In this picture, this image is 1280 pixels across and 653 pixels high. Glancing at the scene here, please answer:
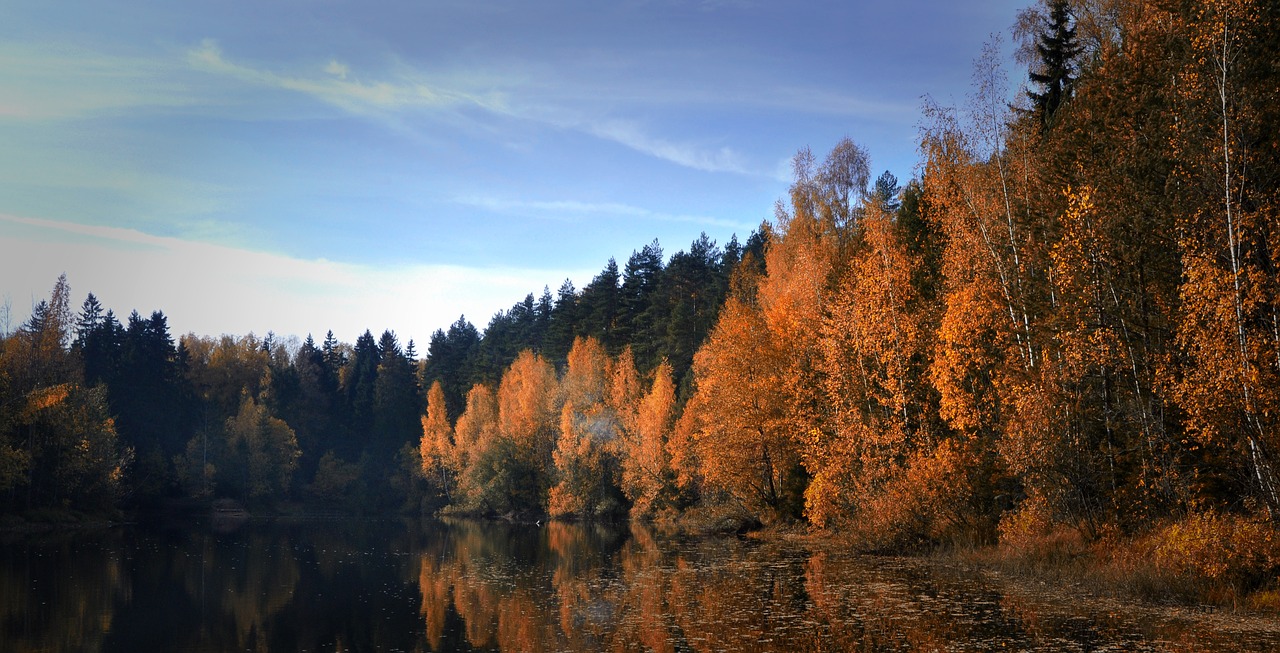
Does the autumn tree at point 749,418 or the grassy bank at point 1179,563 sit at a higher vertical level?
the autumn tree at point 749,418

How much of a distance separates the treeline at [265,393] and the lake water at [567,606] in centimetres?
2483

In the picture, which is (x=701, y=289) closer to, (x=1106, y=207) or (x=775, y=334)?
(x=775, y=334)

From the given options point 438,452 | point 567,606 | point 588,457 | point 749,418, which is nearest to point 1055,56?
point 749,418

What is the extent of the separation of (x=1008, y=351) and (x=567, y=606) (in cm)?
1581

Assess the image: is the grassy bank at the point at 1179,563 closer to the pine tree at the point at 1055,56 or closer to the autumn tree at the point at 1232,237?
the autumn tree at the point at 1232,237

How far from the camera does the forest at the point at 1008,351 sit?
19031 millimetres

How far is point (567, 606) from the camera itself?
23.0m

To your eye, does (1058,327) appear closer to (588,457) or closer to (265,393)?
(588,457)

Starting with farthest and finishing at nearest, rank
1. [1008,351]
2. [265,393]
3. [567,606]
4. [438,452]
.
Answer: [265,393] < [438,452] < [1008,351] < [567,606]

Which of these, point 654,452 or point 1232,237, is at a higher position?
point 1232,237

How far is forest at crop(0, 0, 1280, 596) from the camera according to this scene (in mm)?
19031

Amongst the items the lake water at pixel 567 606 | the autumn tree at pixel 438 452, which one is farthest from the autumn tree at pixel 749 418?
the autumn tree at pixel 438 452

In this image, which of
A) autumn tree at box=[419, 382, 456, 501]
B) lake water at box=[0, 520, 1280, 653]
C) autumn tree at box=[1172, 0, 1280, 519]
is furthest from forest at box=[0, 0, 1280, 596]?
autumn tree at box=[419, 382, 456, 501]

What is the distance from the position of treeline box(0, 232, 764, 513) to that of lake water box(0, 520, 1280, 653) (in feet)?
81.4
